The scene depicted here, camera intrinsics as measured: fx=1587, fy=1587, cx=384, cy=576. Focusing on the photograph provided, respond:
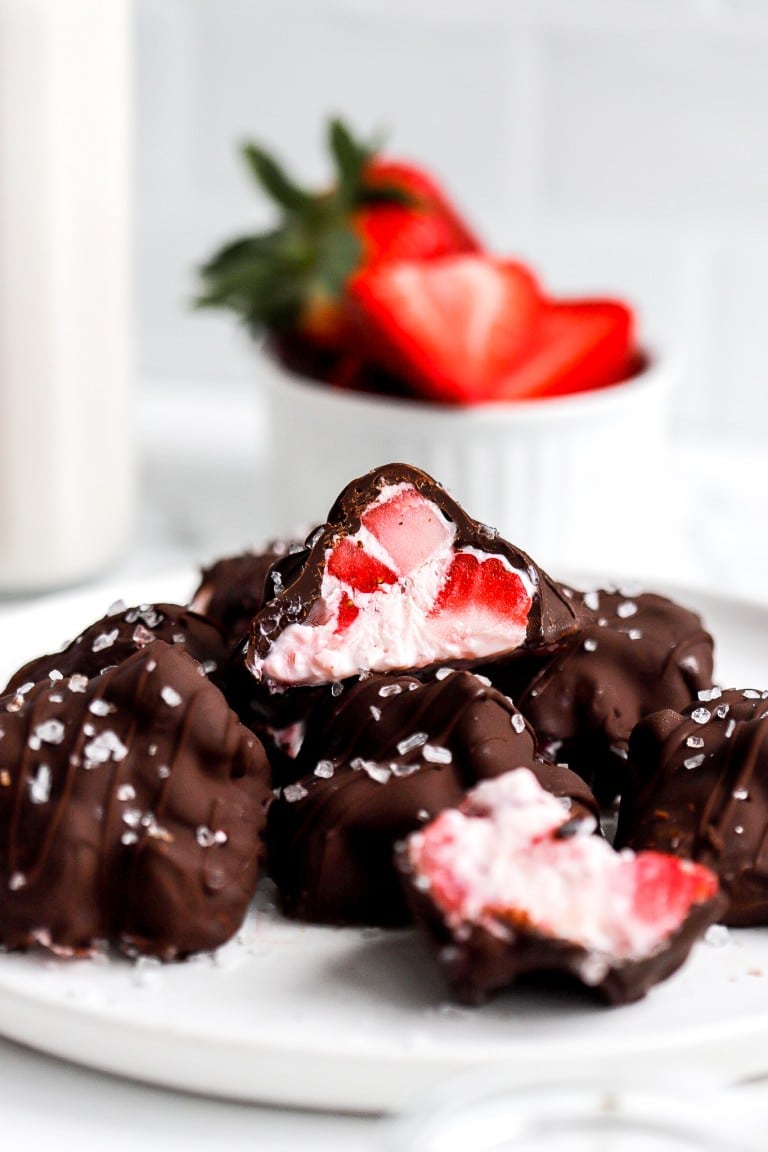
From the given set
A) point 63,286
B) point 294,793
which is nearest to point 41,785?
point 294,793

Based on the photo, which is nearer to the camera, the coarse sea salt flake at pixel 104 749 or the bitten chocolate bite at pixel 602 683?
the coarse sea salt flake at pixel 104 749

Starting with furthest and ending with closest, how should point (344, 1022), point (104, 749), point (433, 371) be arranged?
1. point (433, 371)
2. point (104, 749)
3. point (344, 1022)

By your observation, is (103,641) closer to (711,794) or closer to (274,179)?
(711,794)

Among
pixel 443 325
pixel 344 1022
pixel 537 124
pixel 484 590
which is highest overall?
pixel 537 124

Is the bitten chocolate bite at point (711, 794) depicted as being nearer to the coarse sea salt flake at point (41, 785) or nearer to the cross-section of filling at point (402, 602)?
the cross-section of filling at point (402, 602)

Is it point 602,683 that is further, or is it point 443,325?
point 443,325

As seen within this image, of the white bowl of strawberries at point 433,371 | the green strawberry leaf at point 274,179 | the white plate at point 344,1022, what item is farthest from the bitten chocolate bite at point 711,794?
the green strawberry leaf at point 274,179

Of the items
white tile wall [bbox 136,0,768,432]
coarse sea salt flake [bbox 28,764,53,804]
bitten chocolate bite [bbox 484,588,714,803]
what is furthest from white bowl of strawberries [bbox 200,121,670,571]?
coarse sea salt flake [bbox 28,764,53,804]
